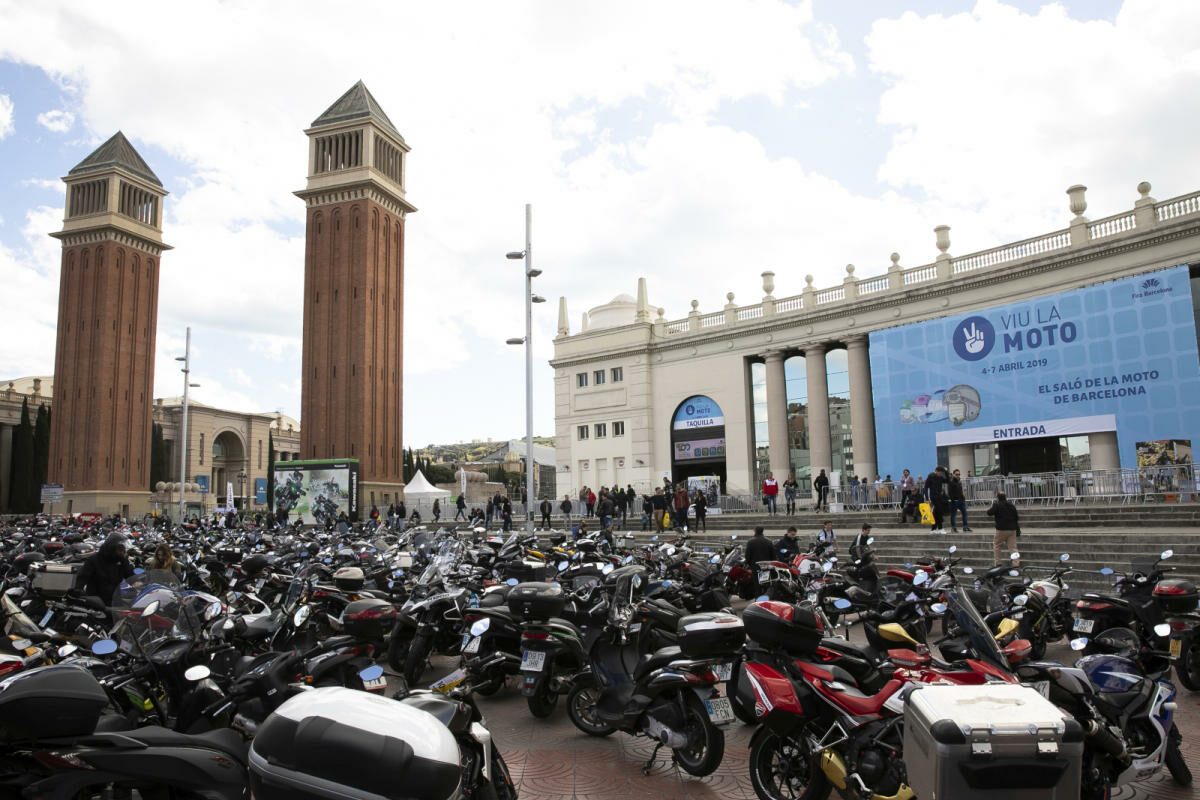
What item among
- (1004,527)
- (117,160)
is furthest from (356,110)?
(1004,527)

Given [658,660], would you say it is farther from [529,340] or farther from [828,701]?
[529,340]

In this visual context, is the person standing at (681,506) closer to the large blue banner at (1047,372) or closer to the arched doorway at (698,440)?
the large blue banner at (1047,372)

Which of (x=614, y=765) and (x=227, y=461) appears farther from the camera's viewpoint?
(x=227, y=461)

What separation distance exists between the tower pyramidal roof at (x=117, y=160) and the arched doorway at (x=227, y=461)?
34198 mm

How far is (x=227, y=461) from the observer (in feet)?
295

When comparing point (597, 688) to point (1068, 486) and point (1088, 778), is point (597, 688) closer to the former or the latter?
point (1088, 778)

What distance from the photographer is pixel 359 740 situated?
80.1 inches

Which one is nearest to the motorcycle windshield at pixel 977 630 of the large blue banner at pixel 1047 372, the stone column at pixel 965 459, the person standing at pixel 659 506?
the person standing at pixel 659 506

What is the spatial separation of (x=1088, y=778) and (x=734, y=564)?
27.6ft

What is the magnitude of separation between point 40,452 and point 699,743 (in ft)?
239

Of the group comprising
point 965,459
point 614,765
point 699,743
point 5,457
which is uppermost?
point 5,457

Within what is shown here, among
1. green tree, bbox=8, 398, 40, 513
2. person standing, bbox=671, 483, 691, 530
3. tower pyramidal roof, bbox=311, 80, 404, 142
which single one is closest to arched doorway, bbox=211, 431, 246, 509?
green tree, bbox=8, 398, 40, 513

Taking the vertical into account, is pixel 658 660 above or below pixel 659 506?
below

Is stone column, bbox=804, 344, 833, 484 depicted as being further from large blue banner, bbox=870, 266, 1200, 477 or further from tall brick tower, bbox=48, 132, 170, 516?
tall brick tower, bbox=48, 132, 170, 516
